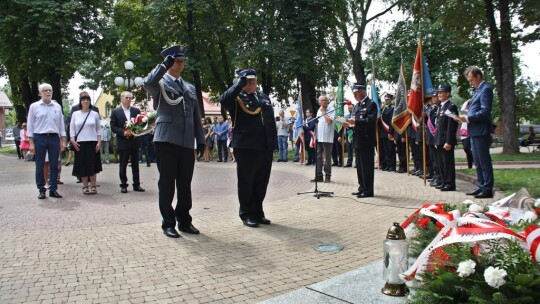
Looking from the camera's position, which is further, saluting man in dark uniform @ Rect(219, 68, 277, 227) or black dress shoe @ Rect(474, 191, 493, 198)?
black dress shoe @ Rect(474, 191, 493, 198)

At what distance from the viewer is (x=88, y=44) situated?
23.2m

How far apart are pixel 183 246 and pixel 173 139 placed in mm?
1372

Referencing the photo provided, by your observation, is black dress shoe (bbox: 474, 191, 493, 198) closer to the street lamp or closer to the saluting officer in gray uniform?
the saluting officer in gray uniform

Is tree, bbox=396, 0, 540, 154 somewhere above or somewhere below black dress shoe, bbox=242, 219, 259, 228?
above

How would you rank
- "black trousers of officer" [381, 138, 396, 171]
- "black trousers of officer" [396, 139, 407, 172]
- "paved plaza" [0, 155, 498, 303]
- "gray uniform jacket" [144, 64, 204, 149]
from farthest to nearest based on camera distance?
"black trousers of officer" [381, 138, 396, 171] → "black trousers of officer" [396, 139, 407, 172] → "gray uniform jacket" [144, 64, 204, 149] → "paved plaza" [0, 155, 498, 303]

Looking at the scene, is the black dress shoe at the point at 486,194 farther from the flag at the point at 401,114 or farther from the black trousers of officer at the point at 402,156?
the black trousers of officer at the point at 402,156

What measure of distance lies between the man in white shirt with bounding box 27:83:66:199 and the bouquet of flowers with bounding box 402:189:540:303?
26.6 ft

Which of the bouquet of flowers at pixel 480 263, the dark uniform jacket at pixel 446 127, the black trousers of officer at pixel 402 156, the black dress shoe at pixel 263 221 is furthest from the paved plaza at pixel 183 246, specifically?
the black trousers of officer at pixel 402 156

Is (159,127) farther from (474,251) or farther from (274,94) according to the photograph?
(274,94)

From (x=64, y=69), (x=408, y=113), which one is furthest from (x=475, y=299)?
(x=64, y=69)

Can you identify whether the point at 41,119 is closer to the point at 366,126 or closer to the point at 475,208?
the point at 366,126

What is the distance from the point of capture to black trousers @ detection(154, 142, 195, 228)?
5766mm

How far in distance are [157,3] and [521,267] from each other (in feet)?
Result: 85.3

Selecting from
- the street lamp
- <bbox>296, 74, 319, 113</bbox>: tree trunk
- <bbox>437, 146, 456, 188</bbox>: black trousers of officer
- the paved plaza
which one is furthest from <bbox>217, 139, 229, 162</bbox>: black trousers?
<bbox>437, 146, 456, 188</bbox>: black trousers of officer
